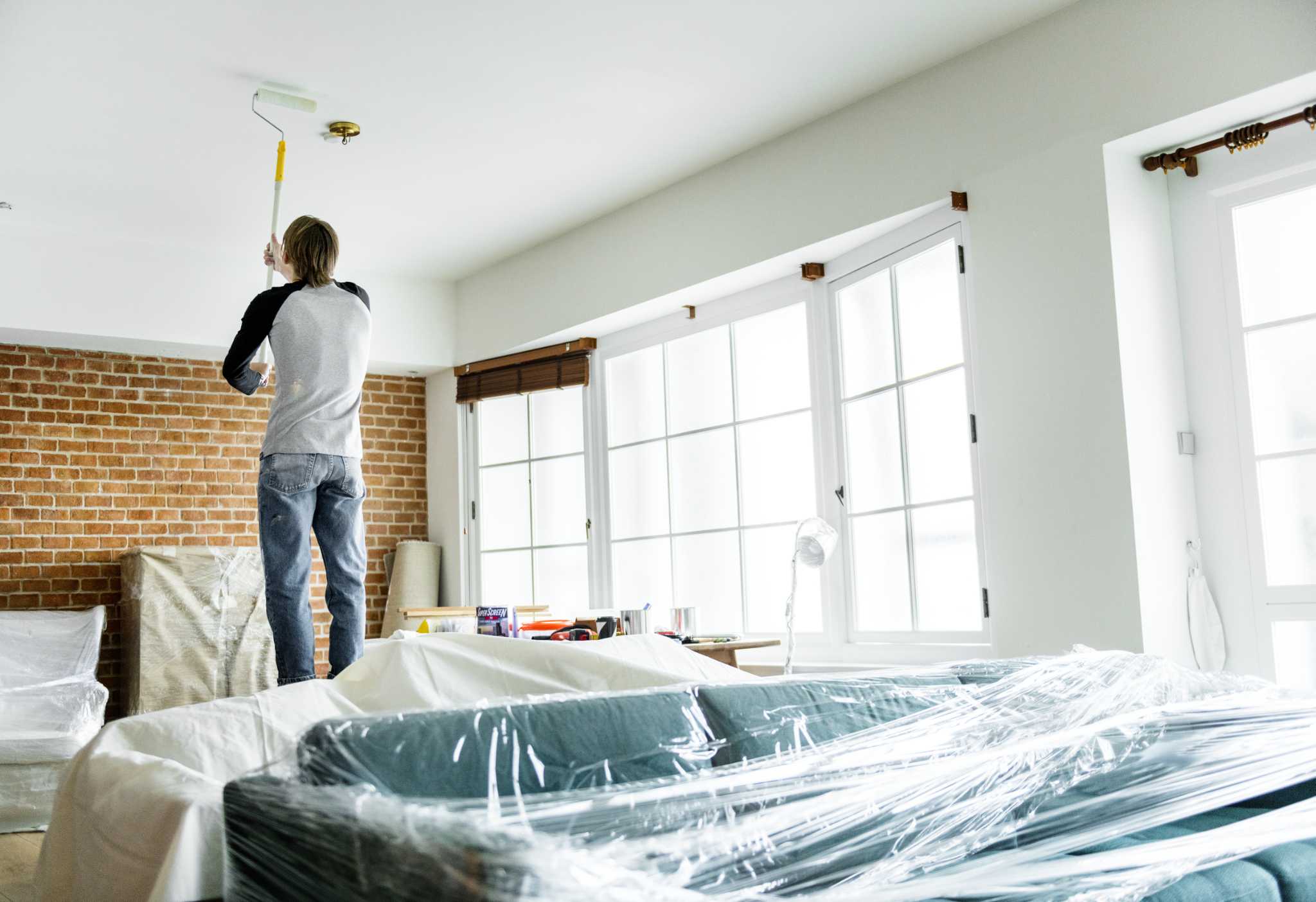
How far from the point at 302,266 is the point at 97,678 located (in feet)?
10.5

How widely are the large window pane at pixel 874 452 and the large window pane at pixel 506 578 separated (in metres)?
2.13

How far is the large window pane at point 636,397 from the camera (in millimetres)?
5129

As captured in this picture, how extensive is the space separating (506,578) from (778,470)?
6.12ft

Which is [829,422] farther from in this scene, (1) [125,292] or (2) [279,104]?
(1) [125,292]

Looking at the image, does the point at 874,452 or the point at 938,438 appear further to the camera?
the point at 874,452

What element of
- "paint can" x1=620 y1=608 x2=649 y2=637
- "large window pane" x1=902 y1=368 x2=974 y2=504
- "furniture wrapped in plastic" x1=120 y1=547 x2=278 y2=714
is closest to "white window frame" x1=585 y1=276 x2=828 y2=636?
"large window pane" x1=902 y1=368 x2=974 y2=504

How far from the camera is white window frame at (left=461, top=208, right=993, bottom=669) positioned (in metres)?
3.64

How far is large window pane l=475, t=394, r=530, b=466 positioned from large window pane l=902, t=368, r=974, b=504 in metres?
2.43

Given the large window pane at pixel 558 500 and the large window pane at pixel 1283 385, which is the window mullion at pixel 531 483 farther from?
the large window pane at pixel 1283 385

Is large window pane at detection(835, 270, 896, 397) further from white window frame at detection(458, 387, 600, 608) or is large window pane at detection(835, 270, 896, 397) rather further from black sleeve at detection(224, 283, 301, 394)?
black sleeve at detection(224, 283, 301, 394)

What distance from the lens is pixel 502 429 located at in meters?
5.83

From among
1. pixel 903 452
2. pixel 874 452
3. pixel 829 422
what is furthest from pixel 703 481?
pixel 903 452

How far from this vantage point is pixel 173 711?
65.7 inches

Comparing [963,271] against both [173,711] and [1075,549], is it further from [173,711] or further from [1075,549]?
[173,711]
